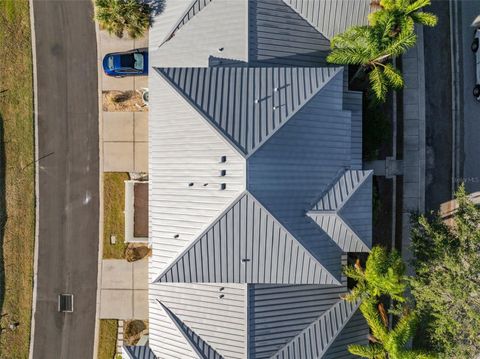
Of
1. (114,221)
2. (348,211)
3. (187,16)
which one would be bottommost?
(114,221)

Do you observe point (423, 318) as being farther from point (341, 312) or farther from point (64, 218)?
point (64, 218)

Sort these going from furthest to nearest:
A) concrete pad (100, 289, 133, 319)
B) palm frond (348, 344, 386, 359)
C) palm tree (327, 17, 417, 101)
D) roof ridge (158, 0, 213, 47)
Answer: concrete pad (100, 289, 133, 319) < roof ridge (158, 0, 213, 47) < palm frond (348, 344, 386, 359) < palm tree (327, 17, 417, 101)

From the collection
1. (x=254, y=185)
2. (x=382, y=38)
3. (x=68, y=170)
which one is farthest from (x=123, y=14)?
(x=382, y=38)

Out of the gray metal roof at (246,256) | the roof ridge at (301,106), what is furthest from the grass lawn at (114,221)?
the roof ridge at (301,106)

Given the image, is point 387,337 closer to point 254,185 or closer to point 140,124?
point 254,185

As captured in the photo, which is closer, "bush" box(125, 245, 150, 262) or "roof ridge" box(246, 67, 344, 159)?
"roof ridge" box(246, 67, 344, 159)

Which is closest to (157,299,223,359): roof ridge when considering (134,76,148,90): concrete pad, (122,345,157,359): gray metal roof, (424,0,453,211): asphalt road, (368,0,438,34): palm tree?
(122,345,157,359): gray metal roof

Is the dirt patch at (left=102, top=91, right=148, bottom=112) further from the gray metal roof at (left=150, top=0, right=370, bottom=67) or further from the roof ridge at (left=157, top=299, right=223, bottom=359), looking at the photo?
the roof ridge at (left=157, top=299, right=223, bottom=359)
